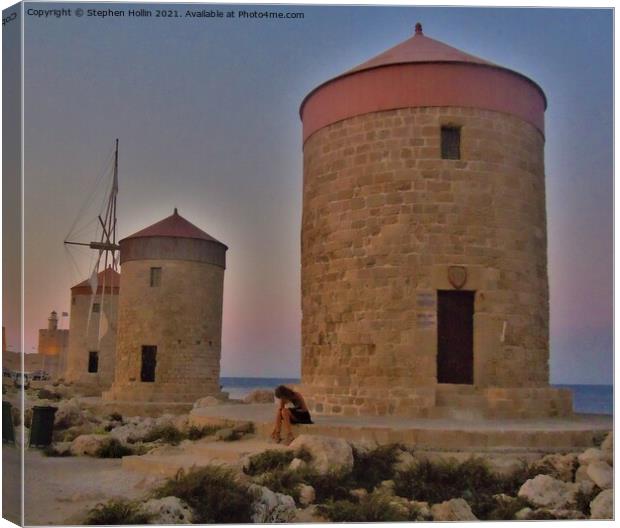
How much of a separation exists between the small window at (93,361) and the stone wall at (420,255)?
74.3 feet

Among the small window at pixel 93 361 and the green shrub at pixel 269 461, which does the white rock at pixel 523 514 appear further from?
the small window at pixel 93 361

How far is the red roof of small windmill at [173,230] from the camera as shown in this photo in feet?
76.3

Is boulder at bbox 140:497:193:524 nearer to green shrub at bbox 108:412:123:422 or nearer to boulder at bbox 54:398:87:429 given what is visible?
boulder at bbox 54:398:87:429

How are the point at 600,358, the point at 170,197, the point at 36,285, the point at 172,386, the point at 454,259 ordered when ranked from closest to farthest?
1. the point at 600,358
2. the point at 36,285
3. the point at 454,259
4. the point at 170,197
5. the point at 172,386

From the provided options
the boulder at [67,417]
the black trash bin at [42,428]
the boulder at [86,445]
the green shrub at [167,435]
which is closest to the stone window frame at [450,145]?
the green shrub at [167,435]

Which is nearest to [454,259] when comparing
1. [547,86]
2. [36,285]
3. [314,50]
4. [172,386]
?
[547,86]

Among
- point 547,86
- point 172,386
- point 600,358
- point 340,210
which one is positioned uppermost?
point 547,86

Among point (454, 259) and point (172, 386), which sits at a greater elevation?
point (454, 259)

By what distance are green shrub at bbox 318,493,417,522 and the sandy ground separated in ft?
6.94

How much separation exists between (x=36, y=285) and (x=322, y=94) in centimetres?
520

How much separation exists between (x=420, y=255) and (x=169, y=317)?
42.7 feet

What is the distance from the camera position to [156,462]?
9961 millimetres

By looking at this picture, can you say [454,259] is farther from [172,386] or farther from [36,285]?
[172,386]

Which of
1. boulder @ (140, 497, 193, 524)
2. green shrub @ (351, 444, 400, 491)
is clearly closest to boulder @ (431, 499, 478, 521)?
green shrub @ (351, 444, 400, 491)
